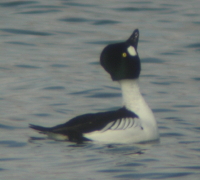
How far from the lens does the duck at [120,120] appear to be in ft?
25.6

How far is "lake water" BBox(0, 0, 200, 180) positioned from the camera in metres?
7.31

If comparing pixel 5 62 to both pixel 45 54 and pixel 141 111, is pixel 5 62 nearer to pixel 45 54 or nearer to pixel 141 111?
pixel 45 54

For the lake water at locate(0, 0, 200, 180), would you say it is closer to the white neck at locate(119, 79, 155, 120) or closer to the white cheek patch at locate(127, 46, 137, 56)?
the white neck at locate(119, 79, 155, 120)

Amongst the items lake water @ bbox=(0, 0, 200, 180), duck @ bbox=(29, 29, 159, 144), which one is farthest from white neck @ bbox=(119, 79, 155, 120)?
lake water @ bbox=(0, 0, 200, 180)

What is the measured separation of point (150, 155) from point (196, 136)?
3.35 feet

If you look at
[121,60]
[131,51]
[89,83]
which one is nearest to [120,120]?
[121,60]

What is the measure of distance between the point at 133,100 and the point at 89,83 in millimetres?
3415

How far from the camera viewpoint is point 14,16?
15.8 metres

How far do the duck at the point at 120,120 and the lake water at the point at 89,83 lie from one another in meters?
0.11

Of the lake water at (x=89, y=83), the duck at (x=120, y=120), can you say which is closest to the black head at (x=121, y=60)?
the duck at (x=120, y=120)

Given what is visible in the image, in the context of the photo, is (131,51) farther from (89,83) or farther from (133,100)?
(89,83)

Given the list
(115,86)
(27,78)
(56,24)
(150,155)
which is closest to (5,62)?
(27,78)

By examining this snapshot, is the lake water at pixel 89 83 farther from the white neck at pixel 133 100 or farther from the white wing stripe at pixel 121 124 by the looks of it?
the white neck at pixel 133 100

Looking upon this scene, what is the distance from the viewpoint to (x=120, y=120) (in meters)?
7.94
